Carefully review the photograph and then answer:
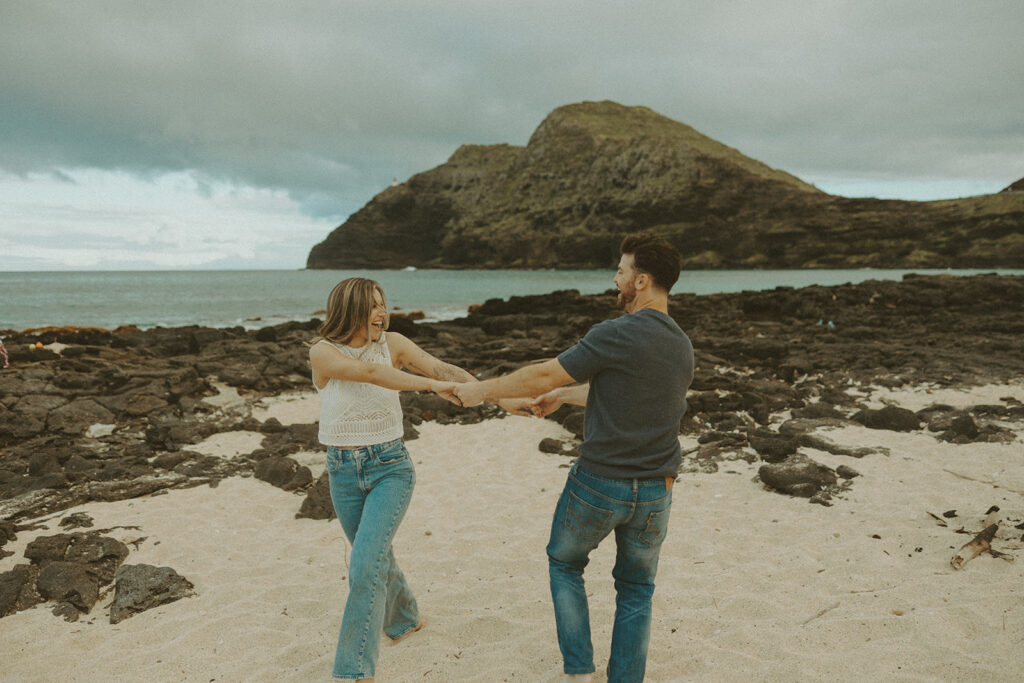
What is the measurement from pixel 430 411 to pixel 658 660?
23.6ft

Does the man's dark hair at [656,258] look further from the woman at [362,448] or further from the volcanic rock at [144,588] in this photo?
the volcanic rock at [144,588]

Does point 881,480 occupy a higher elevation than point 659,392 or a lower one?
lower

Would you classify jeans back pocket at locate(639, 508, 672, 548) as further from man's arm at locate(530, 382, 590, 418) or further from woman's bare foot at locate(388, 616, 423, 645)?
woman's bare foot at locate(388, 616, 423, 645)

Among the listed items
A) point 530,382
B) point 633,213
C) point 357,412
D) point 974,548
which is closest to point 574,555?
point 530,382

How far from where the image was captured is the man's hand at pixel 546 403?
349cm

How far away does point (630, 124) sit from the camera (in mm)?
144125

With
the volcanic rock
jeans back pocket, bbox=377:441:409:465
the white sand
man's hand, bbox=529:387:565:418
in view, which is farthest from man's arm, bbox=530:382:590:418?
the volcanic rock

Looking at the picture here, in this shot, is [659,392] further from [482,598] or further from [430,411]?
[430,411]

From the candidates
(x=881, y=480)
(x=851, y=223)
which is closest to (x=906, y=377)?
(x=881, y=480)

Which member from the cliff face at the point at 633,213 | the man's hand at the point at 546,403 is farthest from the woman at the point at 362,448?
the cliff face at the point at 633,213

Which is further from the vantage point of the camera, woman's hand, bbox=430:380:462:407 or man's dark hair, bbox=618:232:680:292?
woman's hand, bbox=430:380:462:407

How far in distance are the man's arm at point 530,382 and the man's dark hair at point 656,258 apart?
0.62 m

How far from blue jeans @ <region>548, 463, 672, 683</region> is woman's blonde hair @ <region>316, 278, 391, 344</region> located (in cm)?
146

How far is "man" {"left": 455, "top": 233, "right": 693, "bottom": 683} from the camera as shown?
2613 mm
